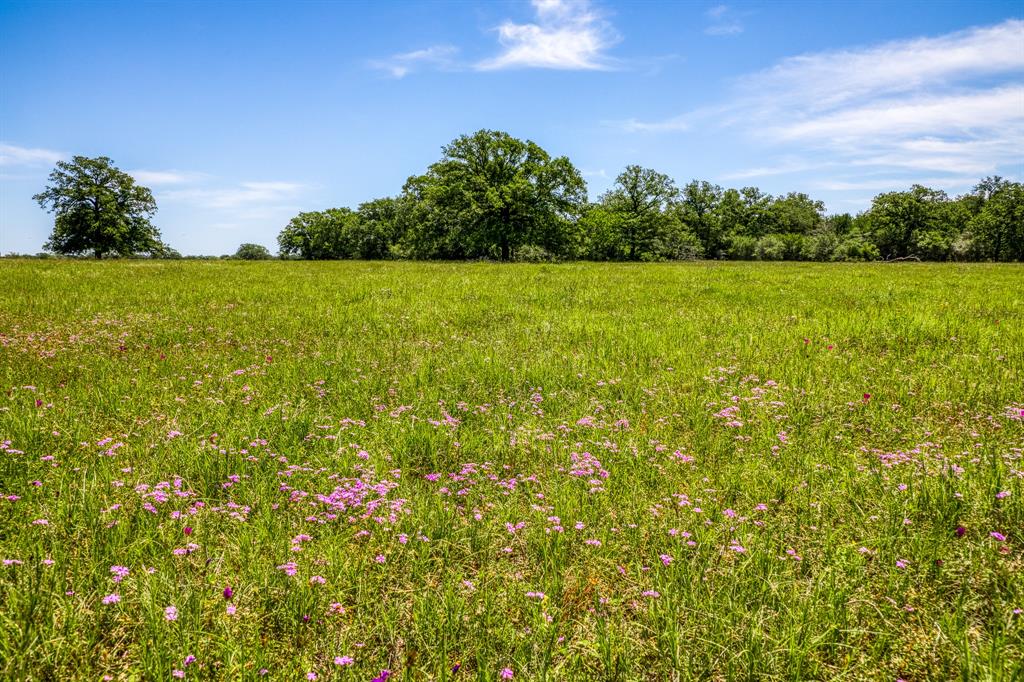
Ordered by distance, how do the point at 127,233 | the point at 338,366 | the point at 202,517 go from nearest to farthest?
the point at 202,517, the point at 338,366, the point at 127,233

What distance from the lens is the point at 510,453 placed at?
459 cm

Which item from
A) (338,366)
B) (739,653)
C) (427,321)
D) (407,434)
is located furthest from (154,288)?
(739,653)

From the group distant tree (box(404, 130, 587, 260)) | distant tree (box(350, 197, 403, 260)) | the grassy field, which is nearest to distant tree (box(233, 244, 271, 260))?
distant tree (box(350, 197, 403, 260))

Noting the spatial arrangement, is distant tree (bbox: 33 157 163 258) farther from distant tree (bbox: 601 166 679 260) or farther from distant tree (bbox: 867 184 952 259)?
distant tree (bbox: 867 184 952 259)

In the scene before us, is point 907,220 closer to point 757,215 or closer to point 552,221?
point 757,215

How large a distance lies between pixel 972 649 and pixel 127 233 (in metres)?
85.7

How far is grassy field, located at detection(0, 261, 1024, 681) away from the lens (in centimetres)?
246

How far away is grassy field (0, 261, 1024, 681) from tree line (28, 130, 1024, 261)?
4183 cm

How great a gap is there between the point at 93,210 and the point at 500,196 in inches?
2217

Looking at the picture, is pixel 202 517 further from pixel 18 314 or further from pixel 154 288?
pixel 154 288

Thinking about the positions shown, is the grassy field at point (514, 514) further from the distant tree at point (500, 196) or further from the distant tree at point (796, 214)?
the distant tree at point (796, 214)

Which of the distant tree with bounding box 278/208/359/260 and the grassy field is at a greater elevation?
the distant tree with bounding box 278/208/359/260

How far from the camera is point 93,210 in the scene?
6631cm

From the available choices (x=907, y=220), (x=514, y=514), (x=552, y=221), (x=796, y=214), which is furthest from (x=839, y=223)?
(x=514, y=514)
